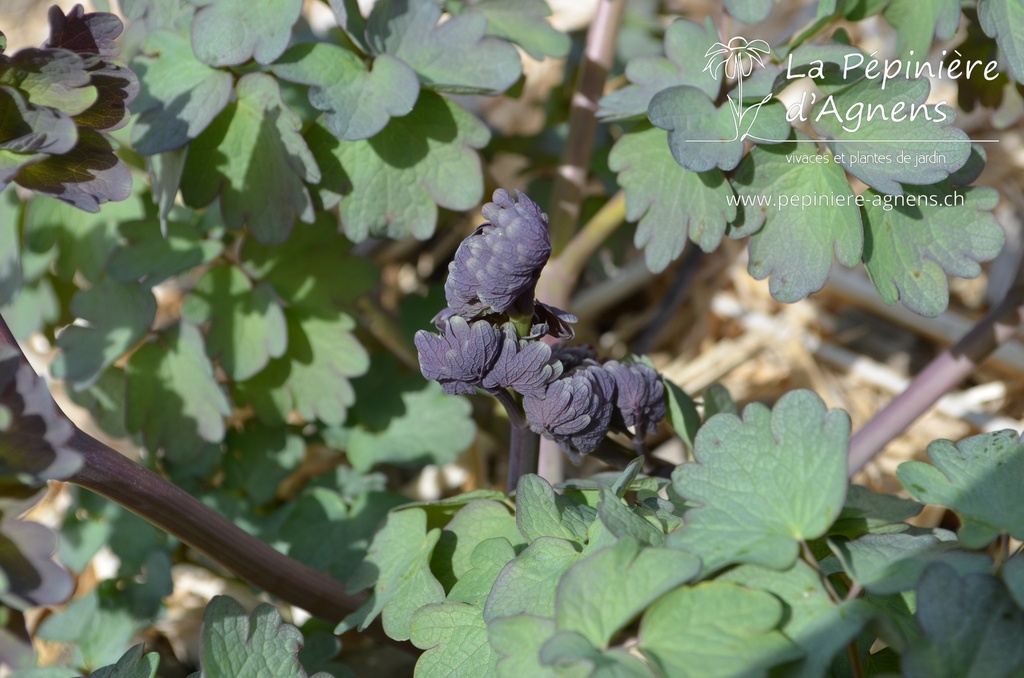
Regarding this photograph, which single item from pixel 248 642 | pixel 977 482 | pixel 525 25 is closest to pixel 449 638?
pixel 248 642

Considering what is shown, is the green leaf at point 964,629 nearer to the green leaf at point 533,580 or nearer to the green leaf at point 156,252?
the green leaf at point 533,580

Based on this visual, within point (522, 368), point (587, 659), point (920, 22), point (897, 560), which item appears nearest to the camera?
point (587, 659)

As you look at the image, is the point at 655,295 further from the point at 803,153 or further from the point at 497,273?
the point at 497,273

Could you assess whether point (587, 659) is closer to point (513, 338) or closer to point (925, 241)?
point (513, 338)

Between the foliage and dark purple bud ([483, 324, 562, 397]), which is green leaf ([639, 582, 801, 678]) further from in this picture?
dark purple bud ([483, 324, 562, 397])

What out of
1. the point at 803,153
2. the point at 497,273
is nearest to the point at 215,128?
the point at 497,273

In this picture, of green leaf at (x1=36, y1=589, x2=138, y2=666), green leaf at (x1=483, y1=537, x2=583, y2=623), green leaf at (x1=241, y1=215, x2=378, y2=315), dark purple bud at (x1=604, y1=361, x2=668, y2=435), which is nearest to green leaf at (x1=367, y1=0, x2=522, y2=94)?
green leaf at (x1=241, y1=215, x2=378, y2=315)
